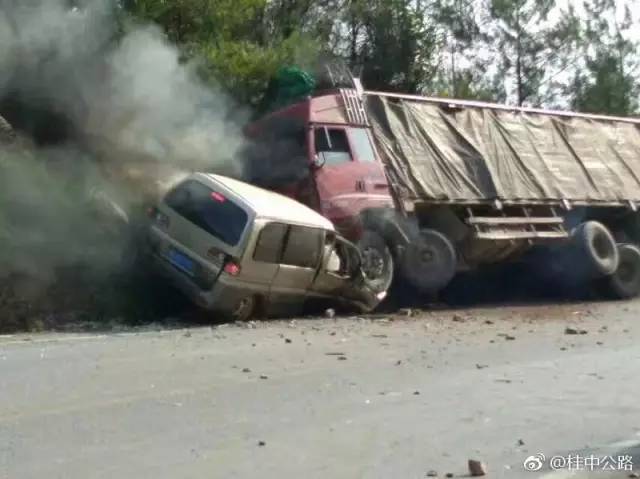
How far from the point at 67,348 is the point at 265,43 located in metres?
11.9

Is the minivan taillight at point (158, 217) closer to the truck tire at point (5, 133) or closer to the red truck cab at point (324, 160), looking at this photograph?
the red truck cab at point (324, 160)

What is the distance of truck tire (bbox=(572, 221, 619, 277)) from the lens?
18531mm

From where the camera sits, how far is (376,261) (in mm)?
15523

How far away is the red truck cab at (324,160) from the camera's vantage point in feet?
50.1

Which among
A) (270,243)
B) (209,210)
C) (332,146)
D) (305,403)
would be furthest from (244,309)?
(305,403)

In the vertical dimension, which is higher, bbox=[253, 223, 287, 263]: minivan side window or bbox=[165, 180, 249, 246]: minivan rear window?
bbox=[165, 180, 249, 246]: minivan rear window

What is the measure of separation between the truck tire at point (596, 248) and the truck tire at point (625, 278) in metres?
0.36

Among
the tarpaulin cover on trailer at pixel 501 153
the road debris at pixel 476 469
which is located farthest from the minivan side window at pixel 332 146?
the road debris at pixel 476 469

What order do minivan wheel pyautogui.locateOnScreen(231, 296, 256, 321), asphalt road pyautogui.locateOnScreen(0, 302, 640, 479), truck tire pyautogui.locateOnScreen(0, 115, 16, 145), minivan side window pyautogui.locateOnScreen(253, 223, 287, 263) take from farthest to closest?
truck tire pyautogui.locateOnScreen(0, 115, 16, 145) → minivan wheel pyautogui.locateOnScreen(231, 296, 256, 321) → minivan side window pyautogui.locateOnScreen(253, 223, 287, 263) → asphalt road pyautogui.locateOnScreen(0, 302, 640, 479)

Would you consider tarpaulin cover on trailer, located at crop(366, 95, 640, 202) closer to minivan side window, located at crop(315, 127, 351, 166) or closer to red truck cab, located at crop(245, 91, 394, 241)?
red truck cab, located at crop(245, 91, 394, 241)

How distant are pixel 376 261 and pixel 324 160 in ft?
5.08

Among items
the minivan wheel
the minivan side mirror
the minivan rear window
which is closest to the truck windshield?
the minivan side mirror

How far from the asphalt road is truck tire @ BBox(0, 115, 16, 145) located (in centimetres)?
359

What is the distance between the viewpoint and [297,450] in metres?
6.57
